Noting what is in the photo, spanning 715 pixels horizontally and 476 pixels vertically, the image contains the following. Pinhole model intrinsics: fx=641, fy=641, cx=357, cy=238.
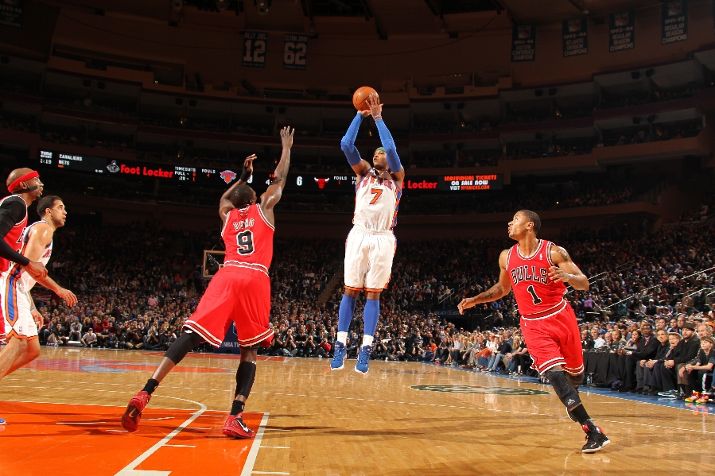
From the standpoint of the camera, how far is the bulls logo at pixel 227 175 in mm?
34131

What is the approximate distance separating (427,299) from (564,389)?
24.4 m

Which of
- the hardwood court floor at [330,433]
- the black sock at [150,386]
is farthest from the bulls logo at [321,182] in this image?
the black sock at [150,386]

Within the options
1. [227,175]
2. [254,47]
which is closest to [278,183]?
[227,175]

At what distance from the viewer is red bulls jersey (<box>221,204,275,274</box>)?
21.3 ft

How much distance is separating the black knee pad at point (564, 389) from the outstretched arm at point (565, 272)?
889 millimetres

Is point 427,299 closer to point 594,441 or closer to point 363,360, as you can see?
point 363,360

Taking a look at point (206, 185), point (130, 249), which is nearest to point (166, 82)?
point (206, 185)

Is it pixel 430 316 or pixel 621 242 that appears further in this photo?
pixel 621 242

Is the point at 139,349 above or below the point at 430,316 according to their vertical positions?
below

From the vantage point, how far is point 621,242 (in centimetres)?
3164

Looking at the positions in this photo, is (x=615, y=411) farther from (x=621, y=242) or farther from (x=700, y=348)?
(x=621, y=242)

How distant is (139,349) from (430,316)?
1262cm

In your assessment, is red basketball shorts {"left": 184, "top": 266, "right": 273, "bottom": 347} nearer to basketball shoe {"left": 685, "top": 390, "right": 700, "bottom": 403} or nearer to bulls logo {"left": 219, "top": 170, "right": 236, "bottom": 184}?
basketball shoe {"left": 685, "top": 390, "right": 700, "bottom": 403}

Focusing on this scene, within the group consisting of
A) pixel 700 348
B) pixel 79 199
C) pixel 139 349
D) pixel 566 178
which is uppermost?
pixel 566 178
